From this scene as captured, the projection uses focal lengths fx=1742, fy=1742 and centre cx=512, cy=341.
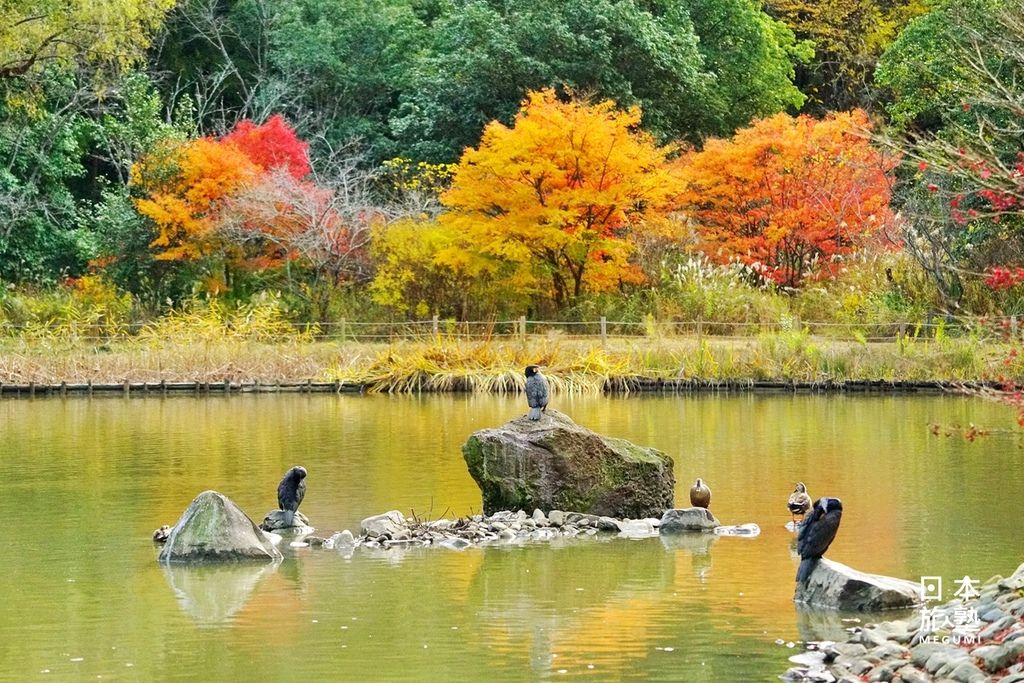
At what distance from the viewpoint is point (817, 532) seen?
11.5 m

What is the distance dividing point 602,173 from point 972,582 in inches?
867

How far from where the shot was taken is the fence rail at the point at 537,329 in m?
31.0

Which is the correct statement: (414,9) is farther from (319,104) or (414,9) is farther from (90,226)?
(90,226)

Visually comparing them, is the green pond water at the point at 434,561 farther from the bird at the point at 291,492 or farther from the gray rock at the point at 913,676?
the gray rock at the point at 913,676

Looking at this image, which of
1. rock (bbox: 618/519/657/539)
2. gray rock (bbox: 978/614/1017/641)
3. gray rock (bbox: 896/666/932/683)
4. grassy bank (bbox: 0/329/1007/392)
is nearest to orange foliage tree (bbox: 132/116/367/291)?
grassy bank (bbox: 0/329/1007/392)

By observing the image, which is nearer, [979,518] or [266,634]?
[266,634]

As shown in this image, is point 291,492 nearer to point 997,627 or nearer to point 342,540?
point 342,540

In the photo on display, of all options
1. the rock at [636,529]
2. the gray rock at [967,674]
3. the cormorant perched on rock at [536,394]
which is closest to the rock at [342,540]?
the cormorant perched on rock at [536,394]

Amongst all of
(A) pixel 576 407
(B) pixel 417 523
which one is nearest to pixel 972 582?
(B) pixel 417 523

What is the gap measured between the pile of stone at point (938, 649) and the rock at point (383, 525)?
192 inches

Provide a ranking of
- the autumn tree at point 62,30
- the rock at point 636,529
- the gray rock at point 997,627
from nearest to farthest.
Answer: the gray rock at point 997,627 → the rock at point 636,529 → the autumn tree at point 62,30

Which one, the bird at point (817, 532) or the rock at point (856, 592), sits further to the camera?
the bird at point (817, 532)

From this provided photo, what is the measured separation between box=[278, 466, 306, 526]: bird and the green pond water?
12.7 inches

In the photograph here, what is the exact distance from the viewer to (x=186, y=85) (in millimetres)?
46438
